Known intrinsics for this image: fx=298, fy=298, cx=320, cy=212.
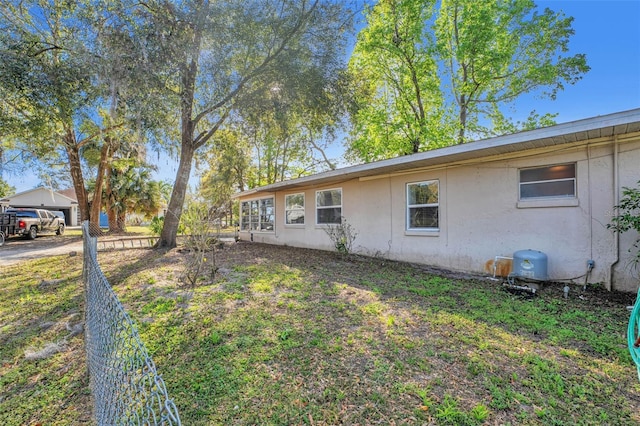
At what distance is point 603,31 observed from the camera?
9.73 metres

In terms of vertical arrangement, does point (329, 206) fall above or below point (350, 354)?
above

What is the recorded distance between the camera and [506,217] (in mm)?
6012

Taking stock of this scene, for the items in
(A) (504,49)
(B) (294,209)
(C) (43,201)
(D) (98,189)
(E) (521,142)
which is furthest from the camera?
(C) (43,201)

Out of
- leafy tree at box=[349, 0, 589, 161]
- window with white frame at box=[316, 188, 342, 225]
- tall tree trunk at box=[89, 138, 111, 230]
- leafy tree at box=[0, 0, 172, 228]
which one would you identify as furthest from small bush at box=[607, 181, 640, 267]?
tall tree trunk at box=[89, 138, 111, 230]

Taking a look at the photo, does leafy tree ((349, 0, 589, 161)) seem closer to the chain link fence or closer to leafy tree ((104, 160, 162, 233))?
the chain link fence

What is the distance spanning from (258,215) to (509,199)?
10.9m

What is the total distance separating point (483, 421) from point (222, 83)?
28.3ft

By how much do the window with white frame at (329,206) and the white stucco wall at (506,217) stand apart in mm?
814

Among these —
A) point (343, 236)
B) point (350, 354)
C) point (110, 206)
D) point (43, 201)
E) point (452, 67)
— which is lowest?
point (350, 354)

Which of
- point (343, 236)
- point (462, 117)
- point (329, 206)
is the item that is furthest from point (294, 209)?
point (462, 117)

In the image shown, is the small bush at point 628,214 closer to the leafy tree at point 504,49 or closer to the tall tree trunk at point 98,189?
the leafy tree at point 504,49

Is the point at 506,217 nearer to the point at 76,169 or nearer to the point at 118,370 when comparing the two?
the point at 118,370

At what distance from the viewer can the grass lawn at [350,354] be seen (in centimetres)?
233

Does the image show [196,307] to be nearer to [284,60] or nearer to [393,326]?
[393,326]
